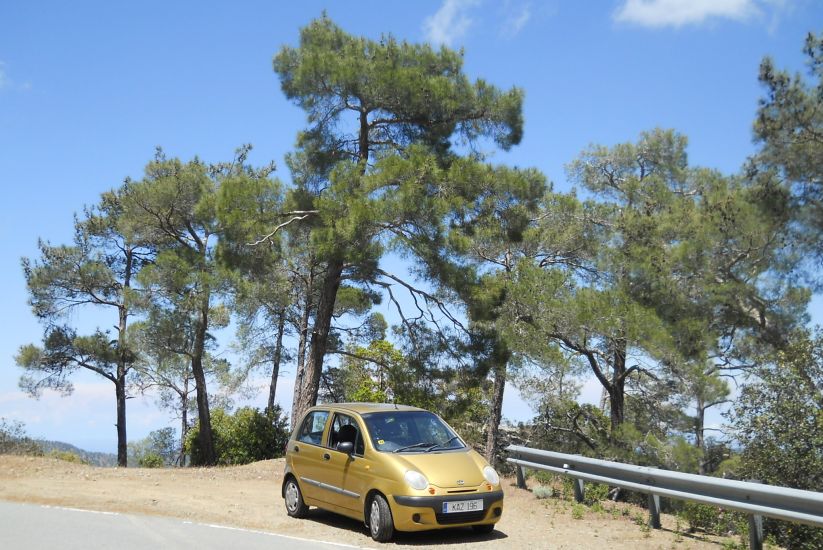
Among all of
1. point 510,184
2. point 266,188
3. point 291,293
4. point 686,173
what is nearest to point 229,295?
point 266,188

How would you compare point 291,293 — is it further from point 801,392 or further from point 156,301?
point 801,392

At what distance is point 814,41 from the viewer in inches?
563

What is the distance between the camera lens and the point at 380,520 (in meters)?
8.65

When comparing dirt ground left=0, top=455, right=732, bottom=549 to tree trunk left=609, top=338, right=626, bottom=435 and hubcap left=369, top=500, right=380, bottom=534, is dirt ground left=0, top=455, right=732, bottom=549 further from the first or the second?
tree trunk left=609, top=338, right=626, bottom=435

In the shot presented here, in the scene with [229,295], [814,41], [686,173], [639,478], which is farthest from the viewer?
[686,173]

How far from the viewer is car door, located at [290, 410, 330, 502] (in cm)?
995

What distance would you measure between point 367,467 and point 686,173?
23088 mm

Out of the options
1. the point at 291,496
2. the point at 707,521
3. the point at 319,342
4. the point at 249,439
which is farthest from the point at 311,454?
the point at 249,439

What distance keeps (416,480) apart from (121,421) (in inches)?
1011

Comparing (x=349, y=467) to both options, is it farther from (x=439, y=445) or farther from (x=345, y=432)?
(x=439, y=445)

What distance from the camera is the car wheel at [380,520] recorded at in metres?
8.56

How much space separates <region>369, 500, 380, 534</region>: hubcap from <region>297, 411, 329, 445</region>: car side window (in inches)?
64.6

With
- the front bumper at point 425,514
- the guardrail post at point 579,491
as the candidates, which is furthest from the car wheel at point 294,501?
the guardrail post at point 579,491

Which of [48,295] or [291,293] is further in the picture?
[48,295]
